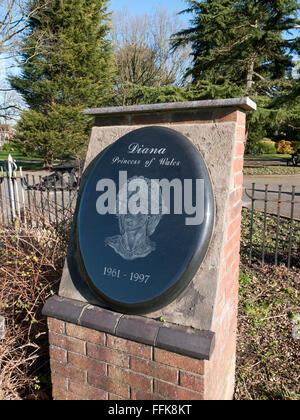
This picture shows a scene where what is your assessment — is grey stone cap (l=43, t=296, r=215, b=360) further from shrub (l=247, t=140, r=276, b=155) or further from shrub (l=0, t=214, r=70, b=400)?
shrub (l=247, t=140, r=276, b=155)

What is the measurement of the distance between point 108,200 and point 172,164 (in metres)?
0.42

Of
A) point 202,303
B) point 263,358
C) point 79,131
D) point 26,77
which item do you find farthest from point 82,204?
point 26,77

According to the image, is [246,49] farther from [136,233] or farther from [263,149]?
[136,233]

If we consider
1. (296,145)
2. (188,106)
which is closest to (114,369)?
(188,106)

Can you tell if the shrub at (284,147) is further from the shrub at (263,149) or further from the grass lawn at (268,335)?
the grass lawn at (268,335)

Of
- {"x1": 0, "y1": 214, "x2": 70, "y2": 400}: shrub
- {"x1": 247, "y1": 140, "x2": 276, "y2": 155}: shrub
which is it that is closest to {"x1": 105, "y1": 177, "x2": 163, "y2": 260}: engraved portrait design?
{"x1": 0, "y1": 214, "x2": 70, "y2": 400}: shrub

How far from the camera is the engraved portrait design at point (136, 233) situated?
1.68 meters

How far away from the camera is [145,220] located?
1714mm

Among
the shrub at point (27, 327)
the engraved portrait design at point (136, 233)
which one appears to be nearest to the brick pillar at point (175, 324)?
the engraved portrait design at point (136, 233)

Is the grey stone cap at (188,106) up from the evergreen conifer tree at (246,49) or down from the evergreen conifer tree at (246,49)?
down

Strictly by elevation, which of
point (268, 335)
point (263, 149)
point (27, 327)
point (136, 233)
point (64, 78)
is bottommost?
point (268, 335)

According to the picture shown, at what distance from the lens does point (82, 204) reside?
194 centimetres

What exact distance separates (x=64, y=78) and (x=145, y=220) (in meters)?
15.6

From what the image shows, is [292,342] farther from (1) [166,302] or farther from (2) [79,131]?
(2) [79,131]
